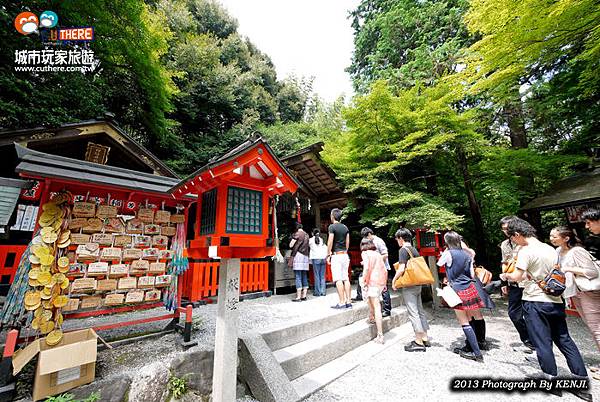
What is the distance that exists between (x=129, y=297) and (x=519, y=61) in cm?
980

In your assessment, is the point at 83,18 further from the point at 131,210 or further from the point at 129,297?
the point at 129,297

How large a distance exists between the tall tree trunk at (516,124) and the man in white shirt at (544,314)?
9.30 metres

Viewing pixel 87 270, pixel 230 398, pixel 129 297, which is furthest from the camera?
pixel 129 297

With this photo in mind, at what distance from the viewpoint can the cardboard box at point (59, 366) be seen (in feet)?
8.26

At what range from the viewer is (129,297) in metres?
3.89

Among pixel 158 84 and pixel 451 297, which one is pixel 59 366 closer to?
pixel 451 297

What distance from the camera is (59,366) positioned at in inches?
101

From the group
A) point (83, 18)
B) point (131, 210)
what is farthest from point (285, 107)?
point (131, 210)

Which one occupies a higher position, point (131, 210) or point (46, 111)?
point (46, 111)

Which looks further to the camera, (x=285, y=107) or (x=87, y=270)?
(x=285, y=107)

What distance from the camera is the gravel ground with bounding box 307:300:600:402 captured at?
3.37 m

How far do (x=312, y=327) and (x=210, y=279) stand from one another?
3.56 metres

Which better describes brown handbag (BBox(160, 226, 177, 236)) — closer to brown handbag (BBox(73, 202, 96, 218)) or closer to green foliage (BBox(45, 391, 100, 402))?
brown handbag (BBox(73, 202, 96, 218))

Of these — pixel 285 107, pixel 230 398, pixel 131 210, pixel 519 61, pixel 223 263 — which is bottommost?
pixel 230 398
